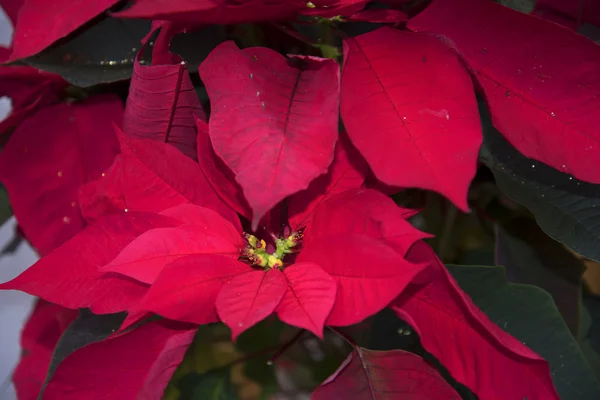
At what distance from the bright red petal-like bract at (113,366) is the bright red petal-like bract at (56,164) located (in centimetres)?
13

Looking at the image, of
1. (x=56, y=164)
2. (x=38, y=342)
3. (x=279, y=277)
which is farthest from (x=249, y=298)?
(x=38, y=342)

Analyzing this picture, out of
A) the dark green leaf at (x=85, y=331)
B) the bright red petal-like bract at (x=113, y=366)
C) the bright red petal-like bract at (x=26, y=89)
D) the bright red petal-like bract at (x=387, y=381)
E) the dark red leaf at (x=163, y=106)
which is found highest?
the dark red leaf at (x=163, y=106)

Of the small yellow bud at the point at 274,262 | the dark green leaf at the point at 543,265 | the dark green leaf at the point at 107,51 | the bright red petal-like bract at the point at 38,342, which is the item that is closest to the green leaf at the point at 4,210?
the bright red petal-like bract at the point at 38,342

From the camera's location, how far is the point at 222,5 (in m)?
0.25

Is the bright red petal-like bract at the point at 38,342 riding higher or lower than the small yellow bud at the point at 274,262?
lower

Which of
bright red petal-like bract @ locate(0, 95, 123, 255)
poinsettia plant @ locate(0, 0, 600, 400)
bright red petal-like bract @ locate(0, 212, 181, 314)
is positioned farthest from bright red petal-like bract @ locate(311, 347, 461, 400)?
bright red petal-like bract @ locate(0, 95, 123, 255)

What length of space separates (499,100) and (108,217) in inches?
7.9

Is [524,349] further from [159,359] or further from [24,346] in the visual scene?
[24,346]

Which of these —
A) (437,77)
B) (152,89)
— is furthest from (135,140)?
(437,77)

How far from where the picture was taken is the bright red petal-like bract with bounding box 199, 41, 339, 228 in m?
0.24

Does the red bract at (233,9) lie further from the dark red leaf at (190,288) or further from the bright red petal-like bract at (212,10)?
the dark red leaf at (190,288)

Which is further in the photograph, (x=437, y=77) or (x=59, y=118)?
(x=59, y=118)

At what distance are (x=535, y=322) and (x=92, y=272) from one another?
0.25 meters

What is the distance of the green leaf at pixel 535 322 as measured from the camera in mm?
343
